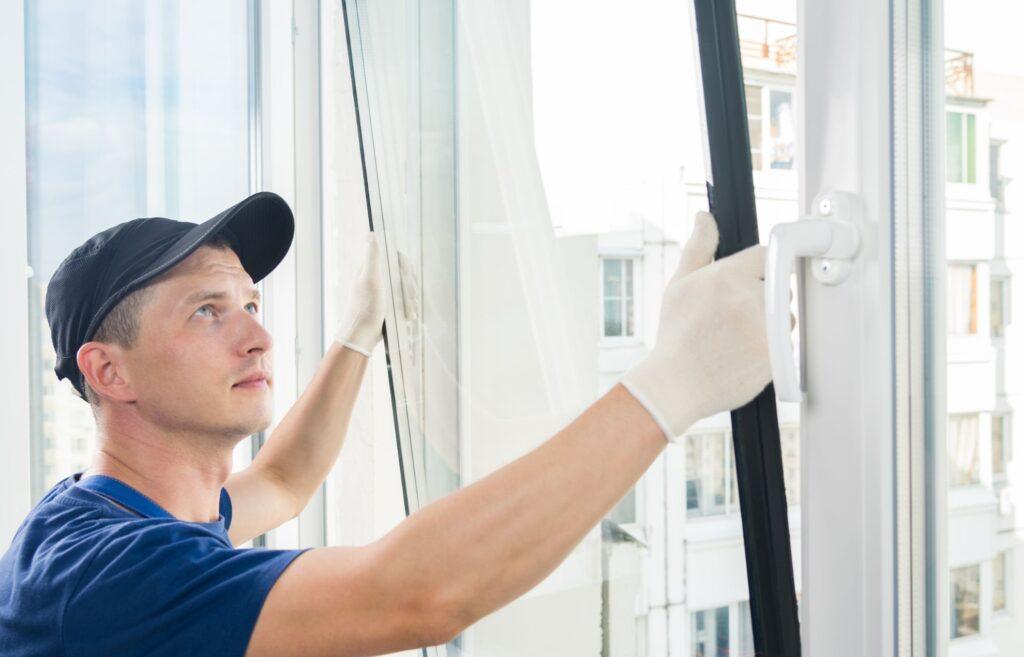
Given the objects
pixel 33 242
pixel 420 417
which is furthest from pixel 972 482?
pixel 33 242

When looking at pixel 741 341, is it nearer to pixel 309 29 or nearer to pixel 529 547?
pixel 529 547

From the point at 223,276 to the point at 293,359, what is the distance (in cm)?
70

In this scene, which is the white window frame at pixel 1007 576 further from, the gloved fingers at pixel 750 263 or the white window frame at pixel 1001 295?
the gloved fingers at pixel 750 263

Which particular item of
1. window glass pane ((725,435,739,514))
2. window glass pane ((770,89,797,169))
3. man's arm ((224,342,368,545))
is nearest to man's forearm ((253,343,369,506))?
man's arm ((224,342,368,545))

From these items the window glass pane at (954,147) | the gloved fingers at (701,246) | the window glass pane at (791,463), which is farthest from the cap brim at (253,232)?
the window glass pane at (954,147)

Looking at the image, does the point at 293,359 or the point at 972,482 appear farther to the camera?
the point at 293,359

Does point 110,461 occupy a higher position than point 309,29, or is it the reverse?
point 309,29

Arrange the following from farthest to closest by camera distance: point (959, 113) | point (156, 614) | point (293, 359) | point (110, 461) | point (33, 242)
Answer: point (293, 359) < point (33, 242) < point (110, 461) < point (156, 614) < point (959, 113)

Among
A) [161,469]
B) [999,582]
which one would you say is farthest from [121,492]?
[999,582]

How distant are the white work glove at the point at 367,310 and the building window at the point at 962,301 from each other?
100 cm

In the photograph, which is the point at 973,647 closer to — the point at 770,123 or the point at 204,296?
the point at 770,123

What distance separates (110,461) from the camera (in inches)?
50.8

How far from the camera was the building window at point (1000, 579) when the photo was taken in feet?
2.16

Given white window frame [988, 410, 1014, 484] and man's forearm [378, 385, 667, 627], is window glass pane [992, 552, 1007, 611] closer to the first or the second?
white window frame [988, 410, 1014, 484]
